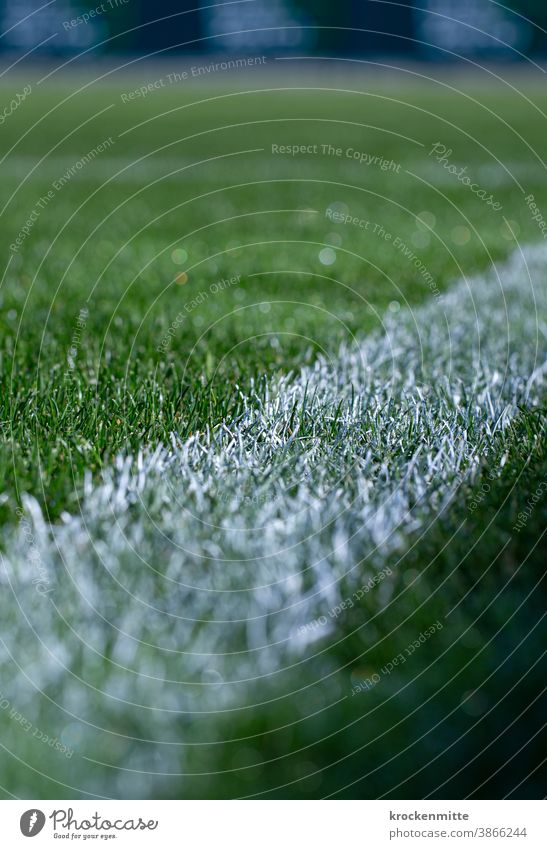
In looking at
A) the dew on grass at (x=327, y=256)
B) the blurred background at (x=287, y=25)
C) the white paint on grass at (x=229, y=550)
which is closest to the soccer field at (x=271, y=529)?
the white paint on grass at (x=229, y=550)

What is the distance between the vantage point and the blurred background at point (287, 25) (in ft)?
97.7

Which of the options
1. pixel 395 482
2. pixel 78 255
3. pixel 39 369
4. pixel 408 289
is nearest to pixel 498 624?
pixel 395 482

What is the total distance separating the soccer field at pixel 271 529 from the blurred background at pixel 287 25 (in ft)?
84.7

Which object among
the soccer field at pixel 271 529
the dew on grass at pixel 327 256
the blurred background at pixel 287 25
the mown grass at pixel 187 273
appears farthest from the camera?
the blurred background at pixel 287 25

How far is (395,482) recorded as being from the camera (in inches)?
101

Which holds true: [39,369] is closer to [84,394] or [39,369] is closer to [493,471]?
[84,394]

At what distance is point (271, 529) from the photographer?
2.29 meters

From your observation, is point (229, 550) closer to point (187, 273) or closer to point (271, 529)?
point (271, 529)

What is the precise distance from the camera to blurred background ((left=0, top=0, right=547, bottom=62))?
29781mm

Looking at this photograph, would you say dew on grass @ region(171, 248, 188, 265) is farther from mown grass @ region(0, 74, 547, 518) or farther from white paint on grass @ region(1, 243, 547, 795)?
white paint on grass @ region(1, 243, 547, 795)

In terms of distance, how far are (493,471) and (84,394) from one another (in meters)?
1.43

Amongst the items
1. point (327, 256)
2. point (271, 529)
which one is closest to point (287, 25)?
point (327, 256)
